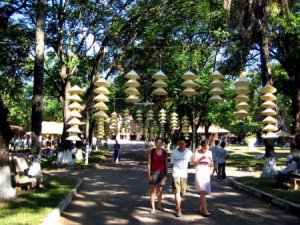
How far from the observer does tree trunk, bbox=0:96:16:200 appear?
9.78m

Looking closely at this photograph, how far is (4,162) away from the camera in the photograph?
33.0 feet

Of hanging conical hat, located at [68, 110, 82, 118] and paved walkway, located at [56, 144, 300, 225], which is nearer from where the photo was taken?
paved walkway, located at [56, 144, 300, 225]

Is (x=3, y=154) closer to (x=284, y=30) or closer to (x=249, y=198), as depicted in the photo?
(x=249, y=198)

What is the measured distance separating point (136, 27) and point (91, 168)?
8.40m

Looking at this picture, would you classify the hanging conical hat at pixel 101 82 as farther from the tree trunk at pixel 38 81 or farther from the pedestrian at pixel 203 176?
the tree trunk at pixel 38 81

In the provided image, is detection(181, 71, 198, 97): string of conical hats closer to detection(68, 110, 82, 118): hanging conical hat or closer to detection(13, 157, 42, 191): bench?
detection(68, 110, 82, 118): hanging conical hat

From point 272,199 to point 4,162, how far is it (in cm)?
740

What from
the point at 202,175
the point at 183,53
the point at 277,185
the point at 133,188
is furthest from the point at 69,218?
the point at 183,53

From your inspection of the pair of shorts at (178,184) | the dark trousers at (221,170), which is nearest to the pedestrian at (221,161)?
the dark trousers at (221,170)

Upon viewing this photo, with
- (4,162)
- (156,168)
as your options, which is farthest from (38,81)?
(156,168)

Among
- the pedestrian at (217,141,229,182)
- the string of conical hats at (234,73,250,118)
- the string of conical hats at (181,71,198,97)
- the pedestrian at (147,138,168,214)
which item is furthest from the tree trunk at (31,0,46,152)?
the pedestrian at (217,141,229,182)

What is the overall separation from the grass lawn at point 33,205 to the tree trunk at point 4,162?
281 millimetres

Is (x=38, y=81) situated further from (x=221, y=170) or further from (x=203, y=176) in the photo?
(x=221, y=170)

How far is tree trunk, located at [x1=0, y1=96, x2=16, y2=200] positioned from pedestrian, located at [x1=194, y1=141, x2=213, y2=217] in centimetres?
480
